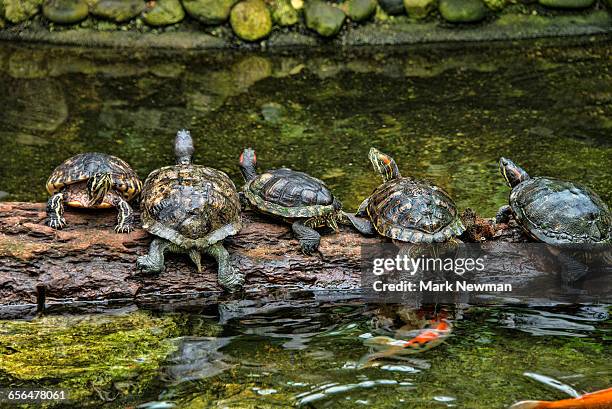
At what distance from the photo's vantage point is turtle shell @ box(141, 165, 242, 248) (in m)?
4.67

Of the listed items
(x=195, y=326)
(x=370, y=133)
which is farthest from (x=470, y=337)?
(x=370, y=133)

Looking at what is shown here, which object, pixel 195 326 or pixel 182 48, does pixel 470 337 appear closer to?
pixel 195 326

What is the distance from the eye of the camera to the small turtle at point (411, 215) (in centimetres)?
478

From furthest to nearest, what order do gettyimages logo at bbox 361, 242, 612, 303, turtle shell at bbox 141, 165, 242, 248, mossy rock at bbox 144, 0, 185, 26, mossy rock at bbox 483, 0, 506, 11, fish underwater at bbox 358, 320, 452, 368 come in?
1. mossy rock at bbox 483, 0, 506, 11
2. mossy rock at bbox 144, 0, 185, 26
3. gettyimages logo at bbox 361, 242, 612, 303
4. turtle shell at bbox 141, 165, 242, 248
5. fish underwater at bbox 358, 320, 452, 368

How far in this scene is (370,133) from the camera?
8.12 meters

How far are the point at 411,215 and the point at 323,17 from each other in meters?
6.72

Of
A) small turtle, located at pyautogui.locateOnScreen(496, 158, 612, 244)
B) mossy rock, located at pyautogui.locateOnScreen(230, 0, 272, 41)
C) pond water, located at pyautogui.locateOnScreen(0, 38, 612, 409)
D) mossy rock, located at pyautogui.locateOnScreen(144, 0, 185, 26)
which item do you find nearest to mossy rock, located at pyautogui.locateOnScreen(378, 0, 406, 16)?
pond water, located at pyautogui.locateOnScreen(0, 38, 612, 409)

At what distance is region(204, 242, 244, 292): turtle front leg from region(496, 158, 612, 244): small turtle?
1.72 m

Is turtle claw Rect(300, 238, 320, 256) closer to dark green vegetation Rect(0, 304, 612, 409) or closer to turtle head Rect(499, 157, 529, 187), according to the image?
dark green vegetation Rect(0, 304, 612, 409)

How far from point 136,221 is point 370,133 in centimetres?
363

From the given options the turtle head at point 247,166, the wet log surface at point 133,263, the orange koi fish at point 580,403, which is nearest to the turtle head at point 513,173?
the wet log surface at point 133,263

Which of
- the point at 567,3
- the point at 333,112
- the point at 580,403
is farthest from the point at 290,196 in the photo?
the point at 567,3

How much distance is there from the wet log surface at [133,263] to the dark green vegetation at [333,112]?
1556 mm

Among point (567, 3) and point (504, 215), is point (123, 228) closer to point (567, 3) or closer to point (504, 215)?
point (504, 215)
